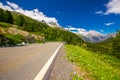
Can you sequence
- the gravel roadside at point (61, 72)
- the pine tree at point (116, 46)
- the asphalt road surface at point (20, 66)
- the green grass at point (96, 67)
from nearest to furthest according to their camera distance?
the asphalt road surface at point (20, 66) → the gravel roadside at point (61, 72) → the green grass at point (96, 67) → the pine tree at point (116, 46)

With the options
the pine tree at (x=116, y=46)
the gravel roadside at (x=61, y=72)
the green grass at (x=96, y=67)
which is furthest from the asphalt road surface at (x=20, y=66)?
the pine tree at (x=116, y=46)

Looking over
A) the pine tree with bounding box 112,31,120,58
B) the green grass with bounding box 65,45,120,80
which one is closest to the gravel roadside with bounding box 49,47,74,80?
the green grass with bounding box 65,45,120,80

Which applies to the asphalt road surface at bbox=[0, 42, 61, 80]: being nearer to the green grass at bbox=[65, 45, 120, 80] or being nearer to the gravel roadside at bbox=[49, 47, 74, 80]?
the gravel roadside at bbox=[49, 47, 74, 80]

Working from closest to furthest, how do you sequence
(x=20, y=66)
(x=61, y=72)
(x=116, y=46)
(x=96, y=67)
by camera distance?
(x=61, y=72)
(x=20, y=66)
(x=96, y=67)
(x=116, y=46)

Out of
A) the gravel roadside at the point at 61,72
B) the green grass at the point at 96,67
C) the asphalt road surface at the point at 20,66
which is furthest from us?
the green grass at the point at 96,67

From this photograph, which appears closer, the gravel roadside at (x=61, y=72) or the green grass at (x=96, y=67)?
the gravel roadside at (x=61, y=72)

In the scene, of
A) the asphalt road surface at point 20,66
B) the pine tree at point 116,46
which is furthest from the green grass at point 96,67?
the pine tree at point 116,46

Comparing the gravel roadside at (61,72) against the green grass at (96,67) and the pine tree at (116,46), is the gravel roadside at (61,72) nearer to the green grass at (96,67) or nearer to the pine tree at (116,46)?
the green grass at (96,67)

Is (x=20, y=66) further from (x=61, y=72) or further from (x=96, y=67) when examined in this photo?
(x=96, y=67)

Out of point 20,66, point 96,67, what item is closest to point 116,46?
point 96,67

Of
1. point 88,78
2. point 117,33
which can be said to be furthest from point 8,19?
point 88,78

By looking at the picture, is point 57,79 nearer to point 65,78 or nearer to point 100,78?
point 65,78

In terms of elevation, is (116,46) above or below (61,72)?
below

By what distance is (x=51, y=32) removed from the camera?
163m
